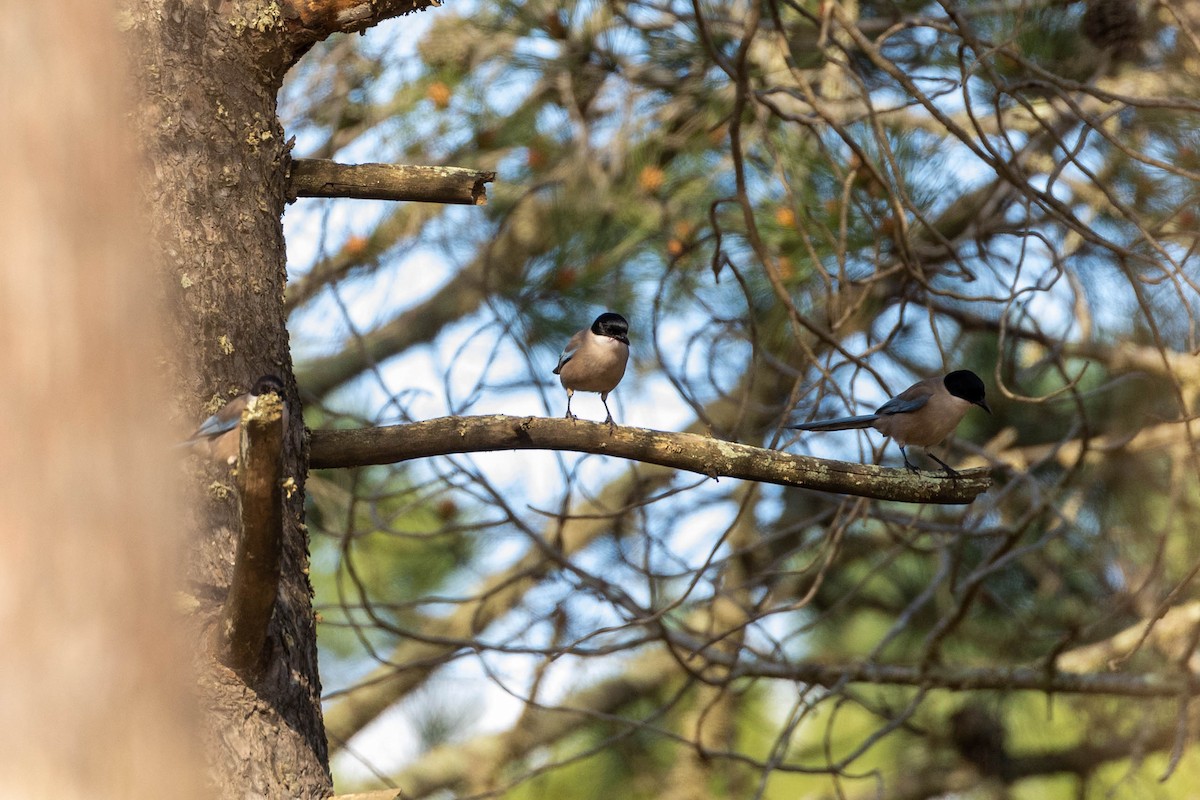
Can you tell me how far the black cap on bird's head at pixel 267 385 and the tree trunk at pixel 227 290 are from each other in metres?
0.07

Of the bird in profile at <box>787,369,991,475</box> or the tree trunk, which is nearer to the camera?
the tree trunk

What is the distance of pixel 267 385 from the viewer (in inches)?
81.7

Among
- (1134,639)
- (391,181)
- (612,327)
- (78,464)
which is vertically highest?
(612,327)

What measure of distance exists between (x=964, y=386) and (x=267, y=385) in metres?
2.48

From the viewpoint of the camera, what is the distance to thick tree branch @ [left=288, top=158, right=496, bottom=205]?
2430 millimetres

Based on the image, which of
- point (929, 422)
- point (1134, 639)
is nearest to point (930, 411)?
point (929, 422)

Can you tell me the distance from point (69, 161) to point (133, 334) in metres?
0.22

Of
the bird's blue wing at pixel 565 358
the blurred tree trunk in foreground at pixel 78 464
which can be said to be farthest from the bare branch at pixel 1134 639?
the blurred tree trunk in foreground at pixel 78 464

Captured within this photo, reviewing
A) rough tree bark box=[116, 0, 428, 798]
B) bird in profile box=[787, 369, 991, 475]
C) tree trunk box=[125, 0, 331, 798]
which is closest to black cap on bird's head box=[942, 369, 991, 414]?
bird in profile box=[787, 369, 991, 475]

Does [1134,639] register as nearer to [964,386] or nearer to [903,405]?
[964,386]

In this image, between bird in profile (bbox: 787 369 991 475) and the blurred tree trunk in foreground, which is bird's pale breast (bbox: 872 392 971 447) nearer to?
bird in profile (bbox: 787 369 991 475)

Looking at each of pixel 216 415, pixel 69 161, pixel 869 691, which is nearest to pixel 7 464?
pixel 69 161

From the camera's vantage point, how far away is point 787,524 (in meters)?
5.93

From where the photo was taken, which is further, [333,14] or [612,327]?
[612,327]
